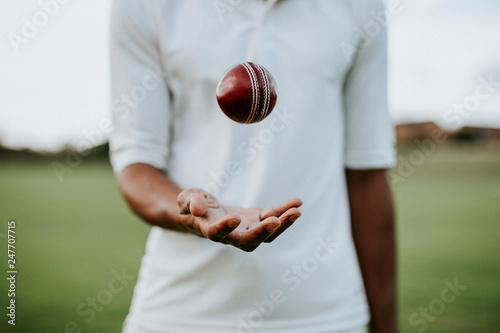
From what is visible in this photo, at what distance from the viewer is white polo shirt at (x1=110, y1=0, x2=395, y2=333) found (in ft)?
7.19

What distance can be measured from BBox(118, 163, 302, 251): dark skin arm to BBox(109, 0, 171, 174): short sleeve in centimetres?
8

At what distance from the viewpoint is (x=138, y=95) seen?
2.31m

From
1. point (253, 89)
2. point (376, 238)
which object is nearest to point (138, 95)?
point (253, 89)

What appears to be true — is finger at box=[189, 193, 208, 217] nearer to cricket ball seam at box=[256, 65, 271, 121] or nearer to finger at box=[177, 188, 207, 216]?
finger at box=[177, 188, 207, 216]

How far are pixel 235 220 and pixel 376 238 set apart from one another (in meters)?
1.25

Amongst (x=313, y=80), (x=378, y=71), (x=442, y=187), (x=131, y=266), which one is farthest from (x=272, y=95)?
(x=442, y=187)

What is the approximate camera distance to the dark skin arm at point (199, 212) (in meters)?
1.60

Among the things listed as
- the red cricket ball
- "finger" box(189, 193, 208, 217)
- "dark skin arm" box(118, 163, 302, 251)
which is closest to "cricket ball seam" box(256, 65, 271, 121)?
the red cricket ball

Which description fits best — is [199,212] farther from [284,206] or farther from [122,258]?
[122,258]

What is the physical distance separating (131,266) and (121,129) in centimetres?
868

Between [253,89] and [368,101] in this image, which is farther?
[368,101]

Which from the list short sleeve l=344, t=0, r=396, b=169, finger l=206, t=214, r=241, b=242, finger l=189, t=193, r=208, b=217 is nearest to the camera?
finger l=206, t=214, r=241, b=242

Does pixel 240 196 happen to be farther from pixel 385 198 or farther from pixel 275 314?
pixel 385 198

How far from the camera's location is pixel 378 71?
8.11ft
